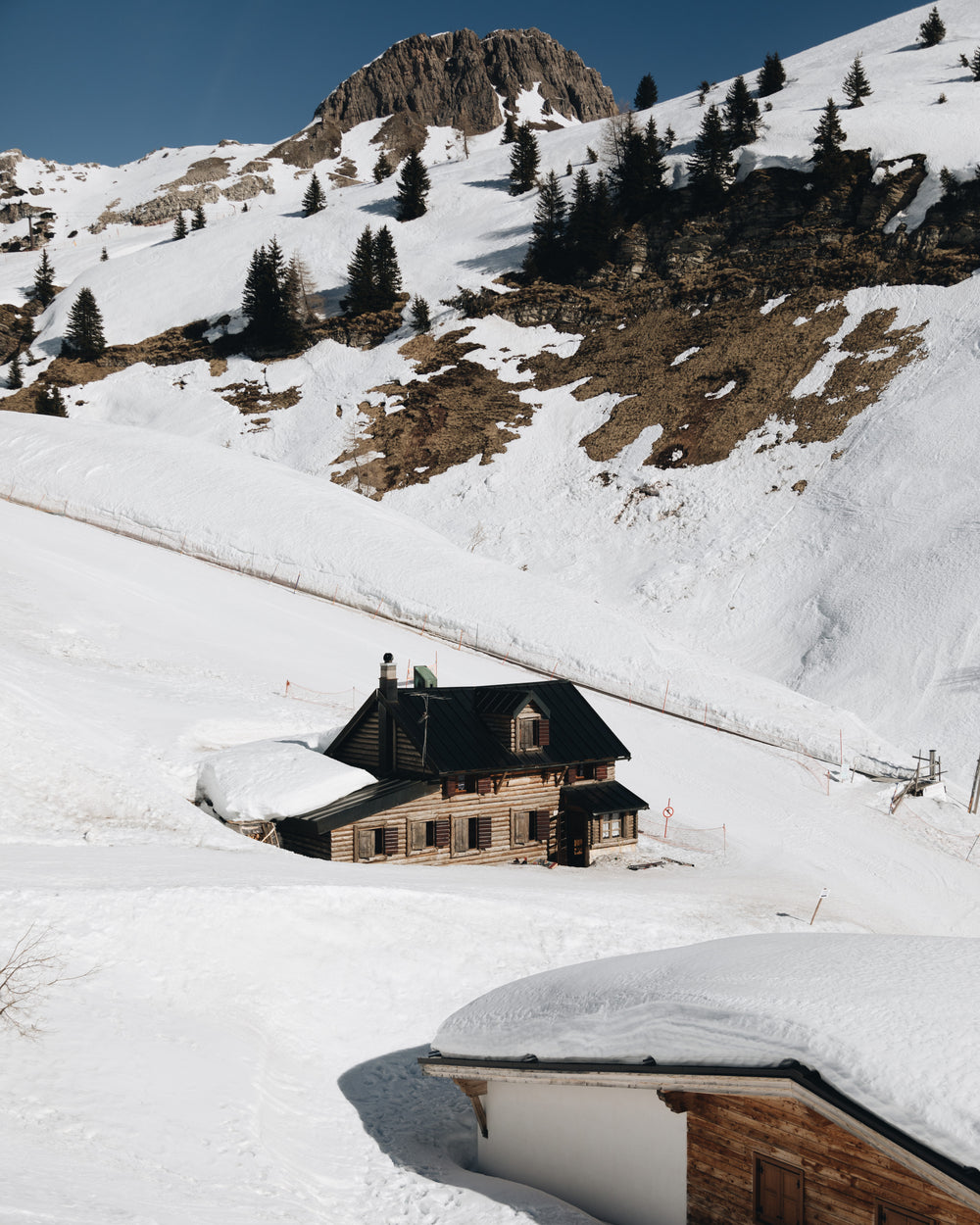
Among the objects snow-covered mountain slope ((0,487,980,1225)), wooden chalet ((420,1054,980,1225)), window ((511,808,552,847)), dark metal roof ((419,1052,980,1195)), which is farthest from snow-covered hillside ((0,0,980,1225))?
dark metal roof ((419,1052,980,1195))

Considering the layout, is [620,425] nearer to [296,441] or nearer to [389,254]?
[296,441]

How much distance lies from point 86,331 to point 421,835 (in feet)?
259

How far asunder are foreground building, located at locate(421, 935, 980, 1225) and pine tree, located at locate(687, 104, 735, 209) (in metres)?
81.6

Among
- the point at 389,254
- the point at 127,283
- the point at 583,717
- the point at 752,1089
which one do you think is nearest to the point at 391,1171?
the point at 752,1089

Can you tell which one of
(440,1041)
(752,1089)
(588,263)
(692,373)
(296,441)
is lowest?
(440,1041)

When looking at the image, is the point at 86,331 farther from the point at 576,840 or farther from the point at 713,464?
the point at 576,840

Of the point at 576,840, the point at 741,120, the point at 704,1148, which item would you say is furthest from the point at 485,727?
the point at 741,120

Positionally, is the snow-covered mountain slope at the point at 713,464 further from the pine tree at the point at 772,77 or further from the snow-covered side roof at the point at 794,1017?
the snow-covered side roof at the point at 794,1017

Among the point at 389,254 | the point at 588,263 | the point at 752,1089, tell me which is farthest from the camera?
the point at 389,254

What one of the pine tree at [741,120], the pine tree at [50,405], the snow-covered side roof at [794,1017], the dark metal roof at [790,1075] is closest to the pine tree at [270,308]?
the pine tree at [50,405]

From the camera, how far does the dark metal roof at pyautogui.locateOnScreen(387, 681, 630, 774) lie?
92.9 feet

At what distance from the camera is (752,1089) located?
952 cm

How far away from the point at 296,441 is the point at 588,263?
30.7 meters

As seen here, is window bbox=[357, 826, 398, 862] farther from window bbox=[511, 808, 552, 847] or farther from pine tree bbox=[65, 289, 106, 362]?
pine tree bbox=[65, 289, 106, 362]
